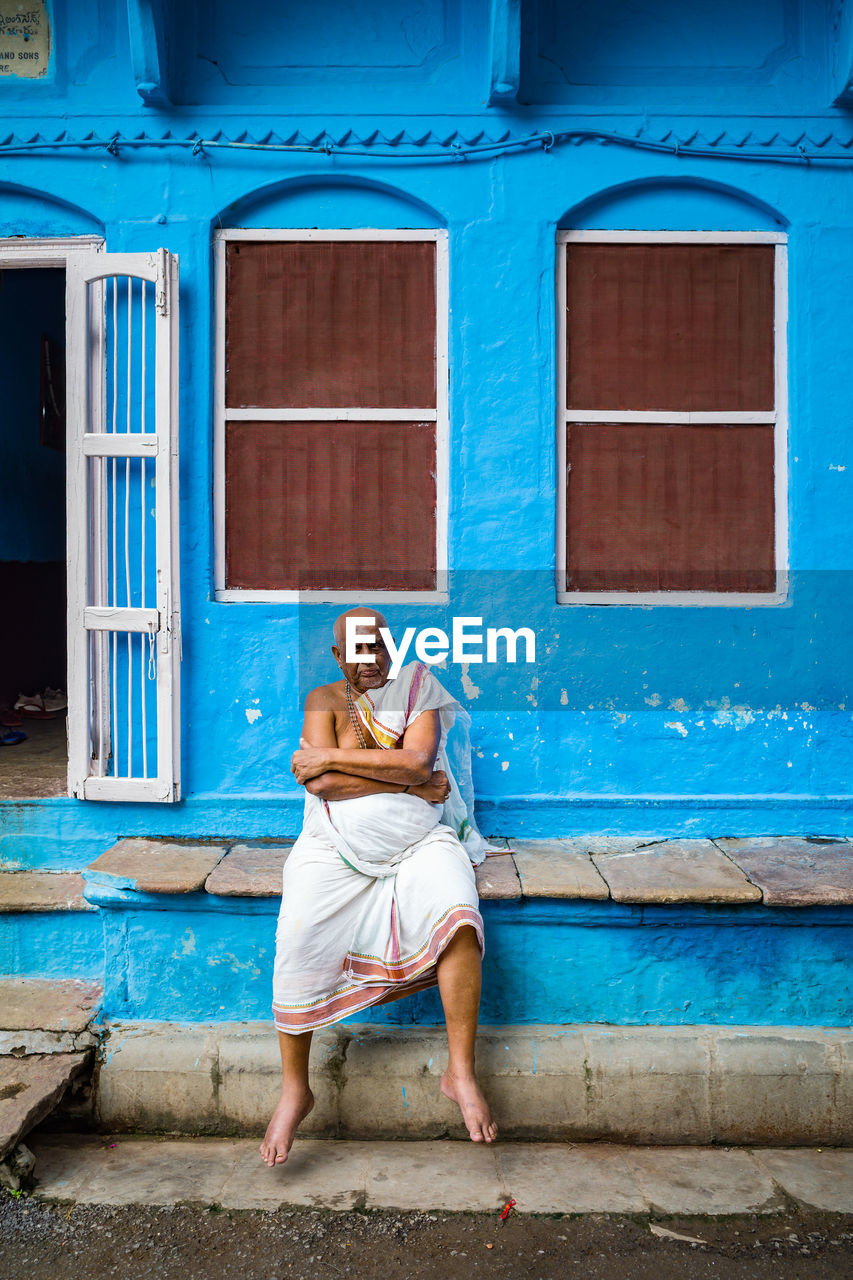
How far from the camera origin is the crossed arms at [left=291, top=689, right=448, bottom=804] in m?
2.98

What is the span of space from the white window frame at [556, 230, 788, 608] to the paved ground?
193cm

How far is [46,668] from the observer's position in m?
6.79

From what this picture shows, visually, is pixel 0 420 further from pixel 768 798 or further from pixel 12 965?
pixel 768 798

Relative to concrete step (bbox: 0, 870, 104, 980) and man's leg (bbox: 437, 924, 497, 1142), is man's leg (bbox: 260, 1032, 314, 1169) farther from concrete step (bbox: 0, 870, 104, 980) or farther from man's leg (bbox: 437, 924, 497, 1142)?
concrete step (bbox: 0, 870, 104, 980)

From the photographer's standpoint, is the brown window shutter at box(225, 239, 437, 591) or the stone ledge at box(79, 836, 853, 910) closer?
the stone ledge at box(79, 836, 853, 910)

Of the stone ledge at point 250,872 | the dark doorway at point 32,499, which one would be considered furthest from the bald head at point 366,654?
the dark doorway at point 32,499

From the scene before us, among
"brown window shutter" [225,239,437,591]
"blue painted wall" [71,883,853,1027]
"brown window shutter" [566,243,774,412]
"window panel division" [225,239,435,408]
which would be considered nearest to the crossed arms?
"blue painted wall" [71,883,853,1027]

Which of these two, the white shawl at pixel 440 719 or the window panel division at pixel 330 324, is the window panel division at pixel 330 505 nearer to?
the window panel division at pixel 330 324

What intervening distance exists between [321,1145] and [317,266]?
315 cm

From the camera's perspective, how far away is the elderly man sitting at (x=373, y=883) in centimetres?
274

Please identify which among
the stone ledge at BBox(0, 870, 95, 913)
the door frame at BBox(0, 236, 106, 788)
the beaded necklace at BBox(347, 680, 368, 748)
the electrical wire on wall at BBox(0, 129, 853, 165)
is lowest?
the stone ledge at BBox(0, 870, 95, 913)

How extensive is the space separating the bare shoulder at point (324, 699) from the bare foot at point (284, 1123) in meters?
1.18

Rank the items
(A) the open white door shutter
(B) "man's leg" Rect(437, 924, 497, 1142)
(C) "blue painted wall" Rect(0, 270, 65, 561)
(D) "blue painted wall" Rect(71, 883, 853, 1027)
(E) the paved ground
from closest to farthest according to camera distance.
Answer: (E) the paved ground → (B) "man's leg" Rect(437, 924, 497, 1142) → (D) "blue painted wall" Rect(71, 883, 853, 1027) → (A) the open white door shutter → (C) "blue painted wall" Rect(0, 270, 65, 561)

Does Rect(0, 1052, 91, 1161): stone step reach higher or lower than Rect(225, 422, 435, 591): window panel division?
lower
